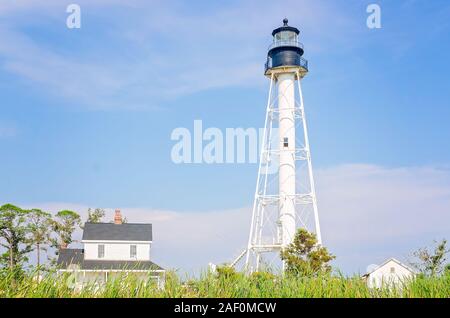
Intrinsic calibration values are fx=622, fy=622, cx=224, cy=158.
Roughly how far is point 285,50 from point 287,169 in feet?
28.0

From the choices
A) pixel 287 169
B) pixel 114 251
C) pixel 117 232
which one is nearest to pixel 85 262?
pixel 114 251

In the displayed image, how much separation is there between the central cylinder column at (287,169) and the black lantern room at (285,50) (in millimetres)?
2629

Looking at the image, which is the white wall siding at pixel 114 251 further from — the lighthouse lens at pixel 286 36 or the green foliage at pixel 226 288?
the green foliage at pixel 226 288

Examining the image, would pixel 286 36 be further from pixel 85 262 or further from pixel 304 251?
pixel 85 262

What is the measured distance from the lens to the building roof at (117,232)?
144 feet

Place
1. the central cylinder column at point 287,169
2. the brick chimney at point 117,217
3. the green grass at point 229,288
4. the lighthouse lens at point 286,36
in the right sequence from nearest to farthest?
the green grass at point 229,288, the central cylinder column at point 287,169, the lighthouse lens at point 286,36, the brick chimney at point 117,217

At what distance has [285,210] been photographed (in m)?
41.2

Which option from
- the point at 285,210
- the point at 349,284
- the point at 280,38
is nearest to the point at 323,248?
the point at 285,210

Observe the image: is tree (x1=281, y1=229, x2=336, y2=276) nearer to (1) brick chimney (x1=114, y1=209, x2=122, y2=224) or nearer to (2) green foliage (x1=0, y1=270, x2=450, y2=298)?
(1) brick chimney (x1=114, y1=209, x2=122, y2=224)

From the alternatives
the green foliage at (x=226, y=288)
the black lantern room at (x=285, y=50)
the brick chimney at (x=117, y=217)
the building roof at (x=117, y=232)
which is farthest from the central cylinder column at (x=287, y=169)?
the green foliage at (x=226, y=288)

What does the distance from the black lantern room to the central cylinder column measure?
2.63 m

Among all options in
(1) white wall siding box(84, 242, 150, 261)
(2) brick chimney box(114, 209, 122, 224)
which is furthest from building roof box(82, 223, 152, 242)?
(2) brick chimney box(114, 209, 122, 224)
